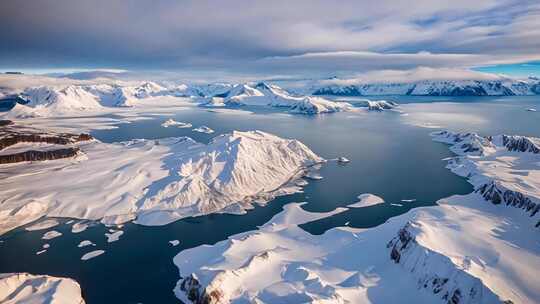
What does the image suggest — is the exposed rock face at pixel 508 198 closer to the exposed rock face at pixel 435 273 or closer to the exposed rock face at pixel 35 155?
the exposed rock face at pixel 435 273

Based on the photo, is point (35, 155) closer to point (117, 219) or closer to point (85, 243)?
point (117, 219)

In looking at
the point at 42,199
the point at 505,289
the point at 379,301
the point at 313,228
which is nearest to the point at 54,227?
the point at 42,199

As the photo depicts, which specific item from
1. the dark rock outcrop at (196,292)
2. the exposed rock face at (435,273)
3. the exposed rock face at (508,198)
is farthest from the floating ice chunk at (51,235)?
the exposed rock face at (508,198)

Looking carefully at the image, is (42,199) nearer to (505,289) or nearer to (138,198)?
(138,198)

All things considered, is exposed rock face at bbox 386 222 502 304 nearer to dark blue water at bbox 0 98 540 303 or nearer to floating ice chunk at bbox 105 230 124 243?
dark blue water at bbox 0 98 540 303

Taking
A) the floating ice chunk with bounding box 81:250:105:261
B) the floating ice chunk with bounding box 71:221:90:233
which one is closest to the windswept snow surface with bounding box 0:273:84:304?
the floating ice chunk with bounding box 81:250:105:261

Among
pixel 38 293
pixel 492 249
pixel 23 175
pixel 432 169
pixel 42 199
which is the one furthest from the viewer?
pixel 432 169

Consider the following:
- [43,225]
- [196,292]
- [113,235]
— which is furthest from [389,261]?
[43,225]

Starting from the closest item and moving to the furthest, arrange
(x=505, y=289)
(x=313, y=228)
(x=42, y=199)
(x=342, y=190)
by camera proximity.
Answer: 1. (x=505, y=289)
2. (x=313, y=228)
3. (x=42, y=199)
4. (x=342, y=190)
